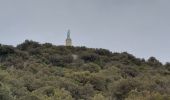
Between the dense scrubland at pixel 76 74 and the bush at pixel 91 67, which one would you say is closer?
the dense scrubland at pixel 76 74

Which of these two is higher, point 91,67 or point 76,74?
point 91,67

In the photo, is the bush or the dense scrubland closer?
the dense scrubland

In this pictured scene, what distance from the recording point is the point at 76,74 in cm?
6166

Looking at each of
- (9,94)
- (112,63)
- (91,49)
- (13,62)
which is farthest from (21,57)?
(9,94)

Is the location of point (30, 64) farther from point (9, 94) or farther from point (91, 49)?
point (9, 94)

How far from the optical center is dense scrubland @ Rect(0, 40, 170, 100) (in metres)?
47.4

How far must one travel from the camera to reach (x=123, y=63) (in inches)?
3024

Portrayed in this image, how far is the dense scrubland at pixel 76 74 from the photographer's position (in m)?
47.4

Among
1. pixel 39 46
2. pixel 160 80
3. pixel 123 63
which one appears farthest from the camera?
pixel 39 46

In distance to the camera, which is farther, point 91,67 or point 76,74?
point 91,67

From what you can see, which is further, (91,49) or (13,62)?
(91,49)

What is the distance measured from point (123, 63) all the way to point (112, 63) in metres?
2.14

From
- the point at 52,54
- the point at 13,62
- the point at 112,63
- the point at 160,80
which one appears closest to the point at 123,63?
the point at 112,63

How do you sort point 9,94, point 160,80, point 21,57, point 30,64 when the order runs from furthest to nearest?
point 21,57 → point 30,64 → point 160,80 → point 9,94
